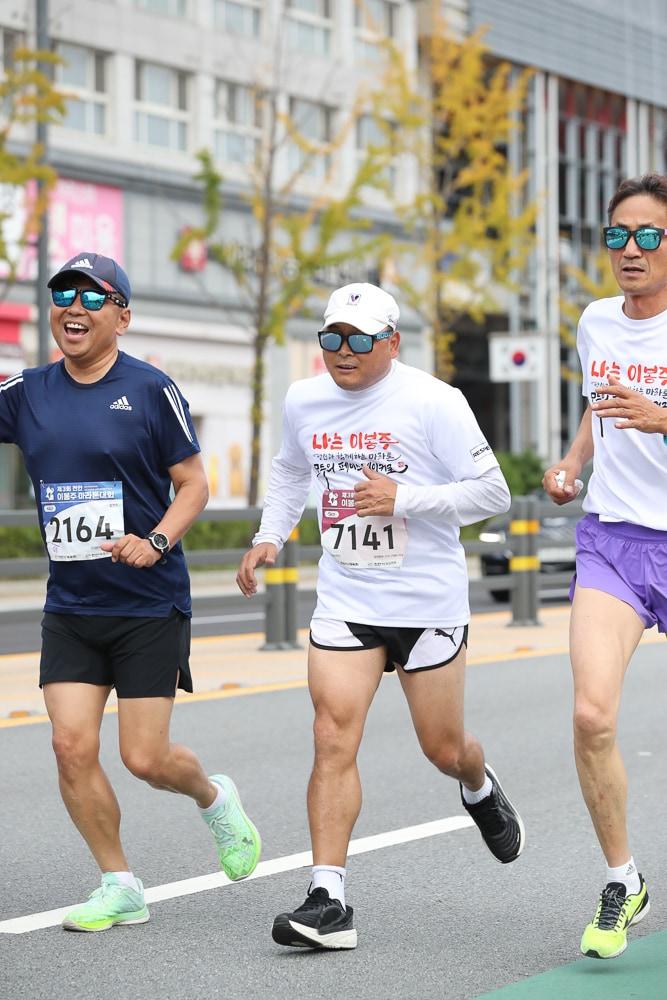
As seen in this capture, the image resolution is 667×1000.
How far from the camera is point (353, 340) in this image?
5301 millimetres

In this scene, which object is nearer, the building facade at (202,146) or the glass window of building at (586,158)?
the building facade at (202,146)

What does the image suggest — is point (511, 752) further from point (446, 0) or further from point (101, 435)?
point (446, 0)

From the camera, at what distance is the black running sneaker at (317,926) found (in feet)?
16.5

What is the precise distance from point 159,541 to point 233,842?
111 cm

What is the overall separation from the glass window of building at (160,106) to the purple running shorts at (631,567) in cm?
2827

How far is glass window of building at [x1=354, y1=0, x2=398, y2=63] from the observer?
36.7 metres

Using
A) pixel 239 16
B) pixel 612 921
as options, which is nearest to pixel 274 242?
pixel 239 16

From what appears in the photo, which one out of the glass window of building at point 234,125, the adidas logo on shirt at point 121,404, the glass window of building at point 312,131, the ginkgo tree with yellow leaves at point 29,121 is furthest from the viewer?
the glass window of building at point 312,131

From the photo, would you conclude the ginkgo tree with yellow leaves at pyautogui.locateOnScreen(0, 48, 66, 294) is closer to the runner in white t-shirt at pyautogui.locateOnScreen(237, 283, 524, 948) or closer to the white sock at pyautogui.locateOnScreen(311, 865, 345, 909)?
the runner in white t-shirt at pyautogui.locateOnScreen(237, 283, 524, 948)

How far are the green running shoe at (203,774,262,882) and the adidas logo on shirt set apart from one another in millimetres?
1294

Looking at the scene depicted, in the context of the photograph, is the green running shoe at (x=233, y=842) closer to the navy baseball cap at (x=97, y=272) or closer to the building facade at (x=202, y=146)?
the navy baseball cap at (x=97, y=272)

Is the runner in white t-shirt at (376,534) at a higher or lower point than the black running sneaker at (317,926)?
higher

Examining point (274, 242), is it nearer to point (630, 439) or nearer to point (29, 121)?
point (29, 121)

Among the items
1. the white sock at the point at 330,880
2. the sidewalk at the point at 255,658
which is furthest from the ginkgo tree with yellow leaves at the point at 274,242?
the white sock at the point at 330,880
